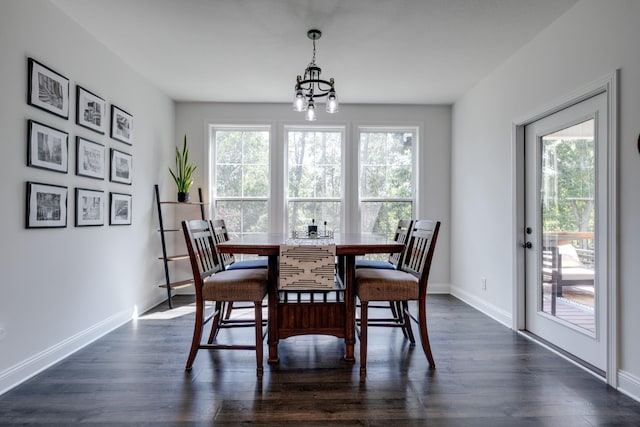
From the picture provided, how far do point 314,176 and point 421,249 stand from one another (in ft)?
7.93

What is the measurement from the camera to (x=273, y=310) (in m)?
2.37

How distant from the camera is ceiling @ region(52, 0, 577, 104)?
2.44m

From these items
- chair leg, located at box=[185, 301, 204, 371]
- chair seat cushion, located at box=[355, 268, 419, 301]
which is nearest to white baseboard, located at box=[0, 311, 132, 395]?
chair leg, located at box=[185, 301, 204, 371]

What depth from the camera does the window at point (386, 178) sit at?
4590 millimetres

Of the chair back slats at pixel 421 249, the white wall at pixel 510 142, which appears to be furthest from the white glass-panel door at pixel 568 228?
the chair back slats at pixel 421 249

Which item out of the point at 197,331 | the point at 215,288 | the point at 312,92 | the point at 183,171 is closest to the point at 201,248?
the point at 215,288

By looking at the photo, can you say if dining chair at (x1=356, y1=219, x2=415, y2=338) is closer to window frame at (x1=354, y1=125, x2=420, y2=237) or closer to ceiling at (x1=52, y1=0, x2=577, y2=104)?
window frame at (x1=354, y1=125, x2=420, y2=237)

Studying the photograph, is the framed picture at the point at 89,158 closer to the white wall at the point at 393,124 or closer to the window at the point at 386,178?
the white wall at the point at 393,124

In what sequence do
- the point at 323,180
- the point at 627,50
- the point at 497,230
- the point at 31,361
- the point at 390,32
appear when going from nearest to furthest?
the point at 627,50 < the point at 31,361 < the point at 390,32 < the point at 497,230 < the point at 323,180

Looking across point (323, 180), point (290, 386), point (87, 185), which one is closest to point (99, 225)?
point (87, 185)

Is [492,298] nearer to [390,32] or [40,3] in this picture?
[390,32]

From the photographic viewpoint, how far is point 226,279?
88.1 inches

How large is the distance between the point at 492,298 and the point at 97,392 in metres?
3.37

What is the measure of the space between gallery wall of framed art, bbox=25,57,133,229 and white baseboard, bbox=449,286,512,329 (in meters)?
3.69
